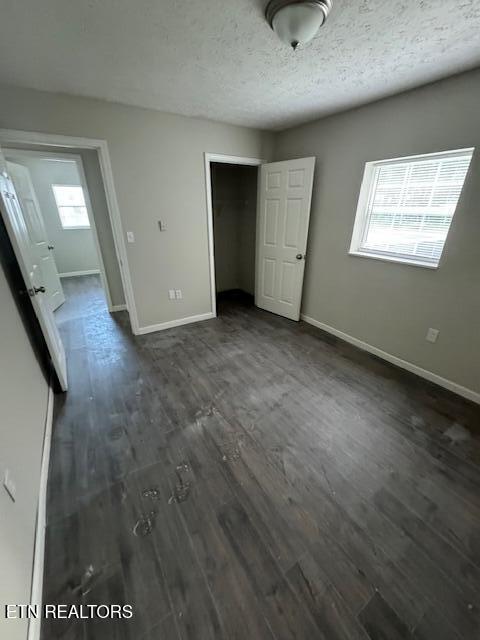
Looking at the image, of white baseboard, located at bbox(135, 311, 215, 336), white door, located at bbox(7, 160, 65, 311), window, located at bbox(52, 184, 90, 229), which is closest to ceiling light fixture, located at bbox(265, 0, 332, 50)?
white baseboard, located at bbox(135, 311, 215, 336)

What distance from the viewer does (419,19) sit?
1354 millimetres

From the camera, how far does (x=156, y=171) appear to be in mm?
2855

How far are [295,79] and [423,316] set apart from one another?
7.58 feet

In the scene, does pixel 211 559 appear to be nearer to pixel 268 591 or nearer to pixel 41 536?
pixel 268 591

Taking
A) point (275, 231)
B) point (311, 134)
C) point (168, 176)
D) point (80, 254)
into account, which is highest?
point (311, 134)

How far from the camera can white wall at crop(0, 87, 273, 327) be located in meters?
2.27

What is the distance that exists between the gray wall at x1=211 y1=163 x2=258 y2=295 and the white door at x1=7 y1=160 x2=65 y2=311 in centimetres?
271

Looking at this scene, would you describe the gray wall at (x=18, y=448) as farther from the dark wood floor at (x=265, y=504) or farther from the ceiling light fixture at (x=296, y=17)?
the ceiling light fixture at (x=296, y=17)

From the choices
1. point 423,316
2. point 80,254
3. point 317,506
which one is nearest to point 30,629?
point 317,506

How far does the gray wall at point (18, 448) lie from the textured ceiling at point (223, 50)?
1471 mm

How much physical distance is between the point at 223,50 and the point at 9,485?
2.65 meters

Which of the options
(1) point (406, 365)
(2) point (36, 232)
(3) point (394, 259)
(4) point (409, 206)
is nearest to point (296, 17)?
(4) point (409, 206)

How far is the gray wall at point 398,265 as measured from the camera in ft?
6.54

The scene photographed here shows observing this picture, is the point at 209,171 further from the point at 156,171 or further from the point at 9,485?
the point at 9,485
